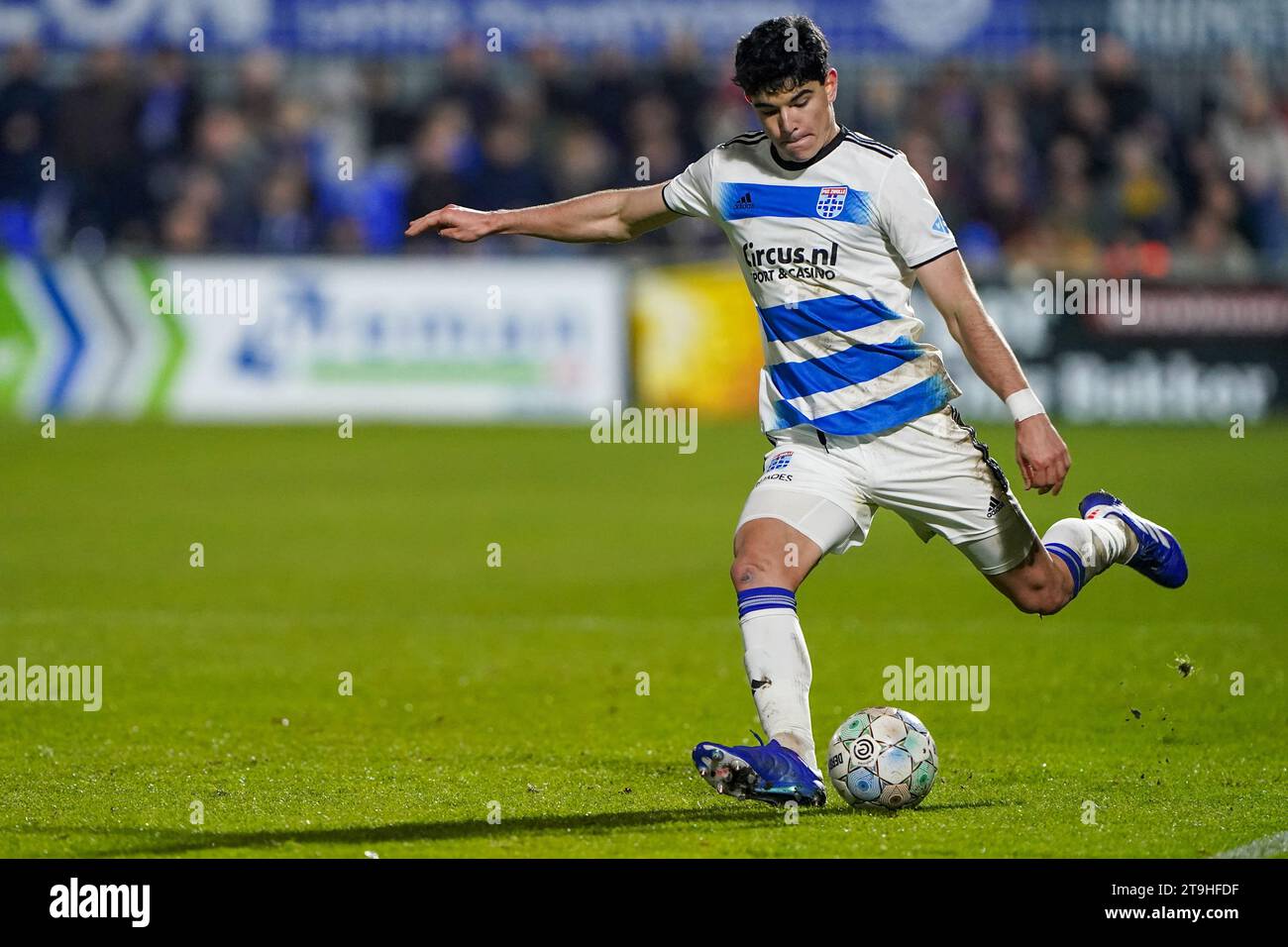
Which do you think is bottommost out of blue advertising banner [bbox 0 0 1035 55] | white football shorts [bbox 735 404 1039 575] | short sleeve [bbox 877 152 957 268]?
white football shorts [bbox 735 404 1039 575]

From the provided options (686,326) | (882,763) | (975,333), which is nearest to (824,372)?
(975,333)

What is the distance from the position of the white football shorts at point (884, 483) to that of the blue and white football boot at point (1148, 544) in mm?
1023

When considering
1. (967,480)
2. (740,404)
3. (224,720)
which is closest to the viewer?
(967,480)

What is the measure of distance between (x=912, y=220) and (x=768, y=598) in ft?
3.78

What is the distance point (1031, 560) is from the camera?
6176 millimetres

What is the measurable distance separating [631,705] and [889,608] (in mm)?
2942

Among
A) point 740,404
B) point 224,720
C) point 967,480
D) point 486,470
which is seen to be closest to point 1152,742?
point 967,480

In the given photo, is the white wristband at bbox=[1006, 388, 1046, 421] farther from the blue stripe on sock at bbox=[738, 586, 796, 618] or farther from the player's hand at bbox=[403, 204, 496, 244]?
the player's hand at bbox=[403, 204, 496, 244]

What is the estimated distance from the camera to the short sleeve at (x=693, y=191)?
5.98m

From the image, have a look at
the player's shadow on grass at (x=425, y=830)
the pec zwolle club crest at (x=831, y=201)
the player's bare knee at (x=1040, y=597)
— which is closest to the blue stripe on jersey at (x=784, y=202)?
the pec zwolle club crest at (x=831, y=201)

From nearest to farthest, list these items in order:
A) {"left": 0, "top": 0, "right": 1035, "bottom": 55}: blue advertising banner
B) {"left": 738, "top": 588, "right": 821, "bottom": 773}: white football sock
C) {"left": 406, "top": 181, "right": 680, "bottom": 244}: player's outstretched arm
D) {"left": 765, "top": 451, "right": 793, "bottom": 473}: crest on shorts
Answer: {"left": 738, "top": 588, "right": 821, "bottom": 773}: white football sock → {"left": 765, "top": 451, "right": 793, "bottom": 473}: crest on shorts → {"left": 406, "top": 181, "right": 680, "bottom": 244}: player's outstretched arm → {"left": 0, "top": 0, "right": 1035, "bottom": 55}: blue advertising banner

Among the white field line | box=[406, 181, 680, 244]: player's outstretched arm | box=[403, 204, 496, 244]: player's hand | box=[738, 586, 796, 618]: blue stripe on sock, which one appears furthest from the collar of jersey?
the white field line

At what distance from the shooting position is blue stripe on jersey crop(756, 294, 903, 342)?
579cm
